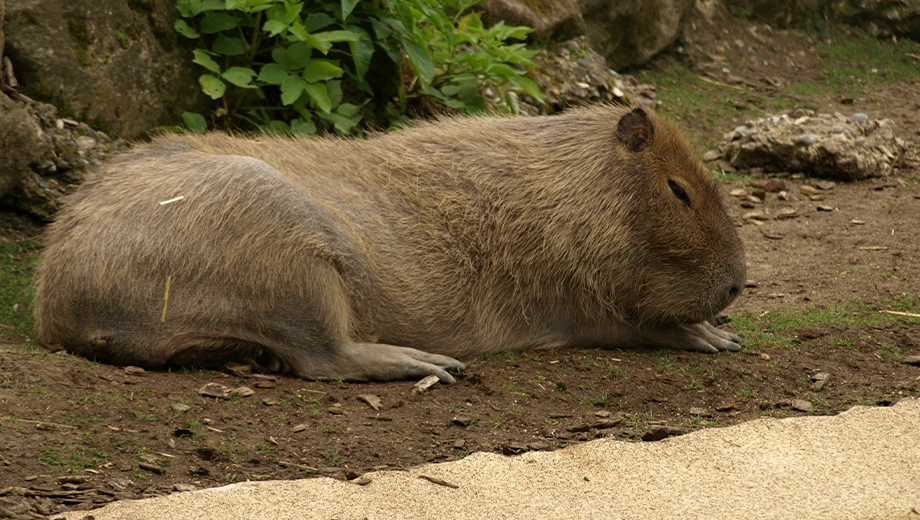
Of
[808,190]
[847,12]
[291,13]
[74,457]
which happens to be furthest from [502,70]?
[847,12]

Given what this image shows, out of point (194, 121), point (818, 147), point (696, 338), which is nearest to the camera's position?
point (696, 338)

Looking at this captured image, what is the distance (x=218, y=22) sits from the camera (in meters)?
5.20

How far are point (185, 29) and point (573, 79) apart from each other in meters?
3.07

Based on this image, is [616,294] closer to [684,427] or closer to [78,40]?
[684,427]

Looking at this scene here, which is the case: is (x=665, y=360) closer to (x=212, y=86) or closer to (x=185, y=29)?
(x=212, y=86)

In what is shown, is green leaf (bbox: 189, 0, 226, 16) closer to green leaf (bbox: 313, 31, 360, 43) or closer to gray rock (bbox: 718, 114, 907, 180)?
green leaf (bbox: 313, 31, 360, 43)

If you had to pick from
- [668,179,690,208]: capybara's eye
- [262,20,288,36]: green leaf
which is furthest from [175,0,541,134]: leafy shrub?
[668,179,690,208]: capybara's eye

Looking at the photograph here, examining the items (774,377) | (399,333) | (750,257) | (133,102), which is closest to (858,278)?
(750,257)

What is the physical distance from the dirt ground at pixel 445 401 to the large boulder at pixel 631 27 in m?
3.44

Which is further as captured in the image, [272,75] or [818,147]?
[818,147]

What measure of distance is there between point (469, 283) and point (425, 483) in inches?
58.9

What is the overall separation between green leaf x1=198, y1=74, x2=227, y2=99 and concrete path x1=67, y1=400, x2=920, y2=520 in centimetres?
267

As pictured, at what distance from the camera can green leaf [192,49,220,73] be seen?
5113mm

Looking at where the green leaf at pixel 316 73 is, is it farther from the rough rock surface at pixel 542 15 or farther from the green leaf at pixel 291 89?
the rough rock surface at pixel 542 15
